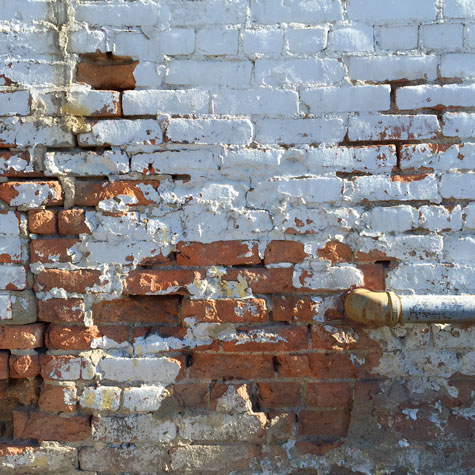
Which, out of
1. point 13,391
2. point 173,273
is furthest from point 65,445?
point 173,273

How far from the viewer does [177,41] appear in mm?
1828

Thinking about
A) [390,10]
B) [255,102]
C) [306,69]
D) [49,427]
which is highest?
[390,10]

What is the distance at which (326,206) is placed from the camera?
1.83 metres

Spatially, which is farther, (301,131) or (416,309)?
(301,131)

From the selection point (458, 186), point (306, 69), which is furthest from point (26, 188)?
point (458, 186)

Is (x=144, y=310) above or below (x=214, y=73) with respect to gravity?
below

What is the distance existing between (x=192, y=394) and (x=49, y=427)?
52cm

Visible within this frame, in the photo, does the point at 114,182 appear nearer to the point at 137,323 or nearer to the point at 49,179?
the point at 49,179

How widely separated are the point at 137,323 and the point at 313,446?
30.0 inches

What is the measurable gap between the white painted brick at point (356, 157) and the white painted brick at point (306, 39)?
0.35 meters

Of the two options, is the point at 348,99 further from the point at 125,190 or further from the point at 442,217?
the point at 125,190

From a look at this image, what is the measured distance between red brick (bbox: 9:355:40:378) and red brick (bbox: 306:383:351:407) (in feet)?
3.20

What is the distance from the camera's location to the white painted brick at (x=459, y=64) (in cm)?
181

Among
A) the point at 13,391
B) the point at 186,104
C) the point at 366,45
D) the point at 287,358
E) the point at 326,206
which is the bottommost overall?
the point at 13,391
